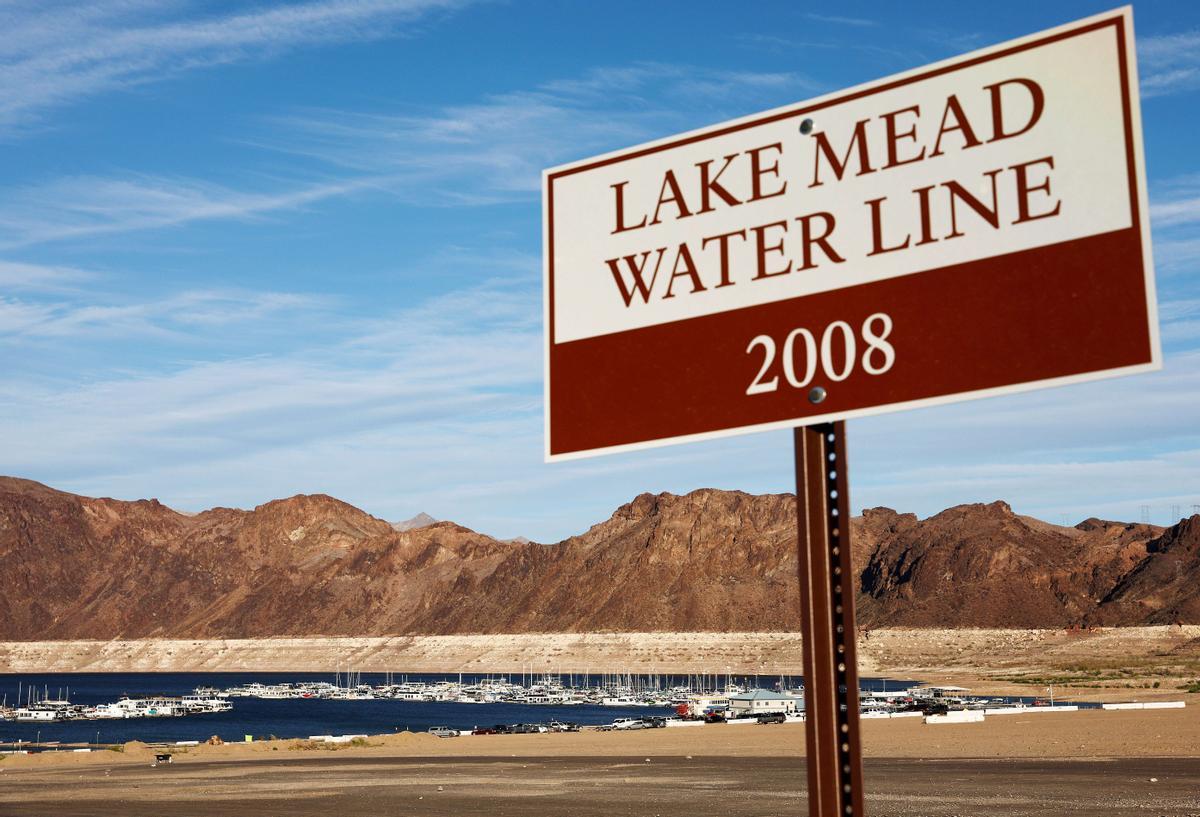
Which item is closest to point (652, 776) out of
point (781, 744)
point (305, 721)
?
point (781, 744)

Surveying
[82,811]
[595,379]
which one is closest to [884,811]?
[82,811]

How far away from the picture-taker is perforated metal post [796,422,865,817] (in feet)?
12.3

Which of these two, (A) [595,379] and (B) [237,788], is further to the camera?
(B) [237,788]

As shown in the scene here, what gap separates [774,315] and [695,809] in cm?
3588

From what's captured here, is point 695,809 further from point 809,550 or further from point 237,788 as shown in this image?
point 809,550

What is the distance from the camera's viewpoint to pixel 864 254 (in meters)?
3.95

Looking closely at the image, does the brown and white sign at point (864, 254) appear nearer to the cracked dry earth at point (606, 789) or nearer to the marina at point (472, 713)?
the cracked dry earth at point (606, 789)

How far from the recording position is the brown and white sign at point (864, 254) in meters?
3.54

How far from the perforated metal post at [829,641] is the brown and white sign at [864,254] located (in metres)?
0.26

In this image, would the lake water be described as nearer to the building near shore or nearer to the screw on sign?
the building near shore

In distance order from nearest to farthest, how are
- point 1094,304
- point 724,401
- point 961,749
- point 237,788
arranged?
1. point 1094,304
2. point 724,401
3. point 237,788
4. point 961,749

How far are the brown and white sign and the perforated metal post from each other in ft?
0.86

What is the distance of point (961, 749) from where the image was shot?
6122 centimetres

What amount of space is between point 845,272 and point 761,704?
115 meters
